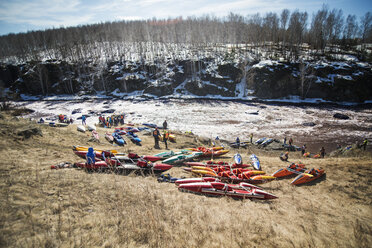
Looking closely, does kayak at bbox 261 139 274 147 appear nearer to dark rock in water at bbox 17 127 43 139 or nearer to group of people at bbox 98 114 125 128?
group of people at bbox 98 114 125 128

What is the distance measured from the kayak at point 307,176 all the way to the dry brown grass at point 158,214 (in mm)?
571

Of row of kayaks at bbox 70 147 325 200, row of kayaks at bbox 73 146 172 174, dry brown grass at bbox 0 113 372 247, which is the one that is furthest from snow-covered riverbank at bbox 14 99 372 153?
dry brown grass at bbox 0 113 372 247

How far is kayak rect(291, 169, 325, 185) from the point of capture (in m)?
8.34

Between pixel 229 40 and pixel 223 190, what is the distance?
233 feet

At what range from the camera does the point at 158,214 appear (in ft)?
15.8

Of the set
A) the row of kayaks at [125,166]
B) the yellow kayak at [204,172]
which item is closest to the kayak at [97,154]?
the row of kayaks at [125,166]

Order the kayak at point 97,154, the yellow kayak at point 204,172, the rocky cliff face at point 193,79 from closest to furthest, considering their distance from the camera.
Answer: the yellow kayak at point 204,172
the kayak at point 97,154
the rocky cliff face at point 193,79

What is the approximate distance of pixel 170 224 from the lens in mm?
4598

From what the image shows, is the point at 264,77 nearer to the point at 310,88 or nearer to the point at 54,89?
the point at 310,88

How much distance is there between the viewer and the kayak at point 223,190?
6.76m

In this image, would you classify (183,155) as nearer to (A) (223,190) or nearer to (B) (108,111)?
(A) (223,190)

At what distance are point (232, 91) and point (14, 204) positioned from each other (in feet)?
147

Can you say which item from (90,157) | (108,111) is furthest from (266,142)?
(108,111)

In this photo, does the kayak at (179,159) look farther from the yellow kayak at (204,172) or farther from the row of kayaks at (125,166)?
the yellow kayak at (204,172)
